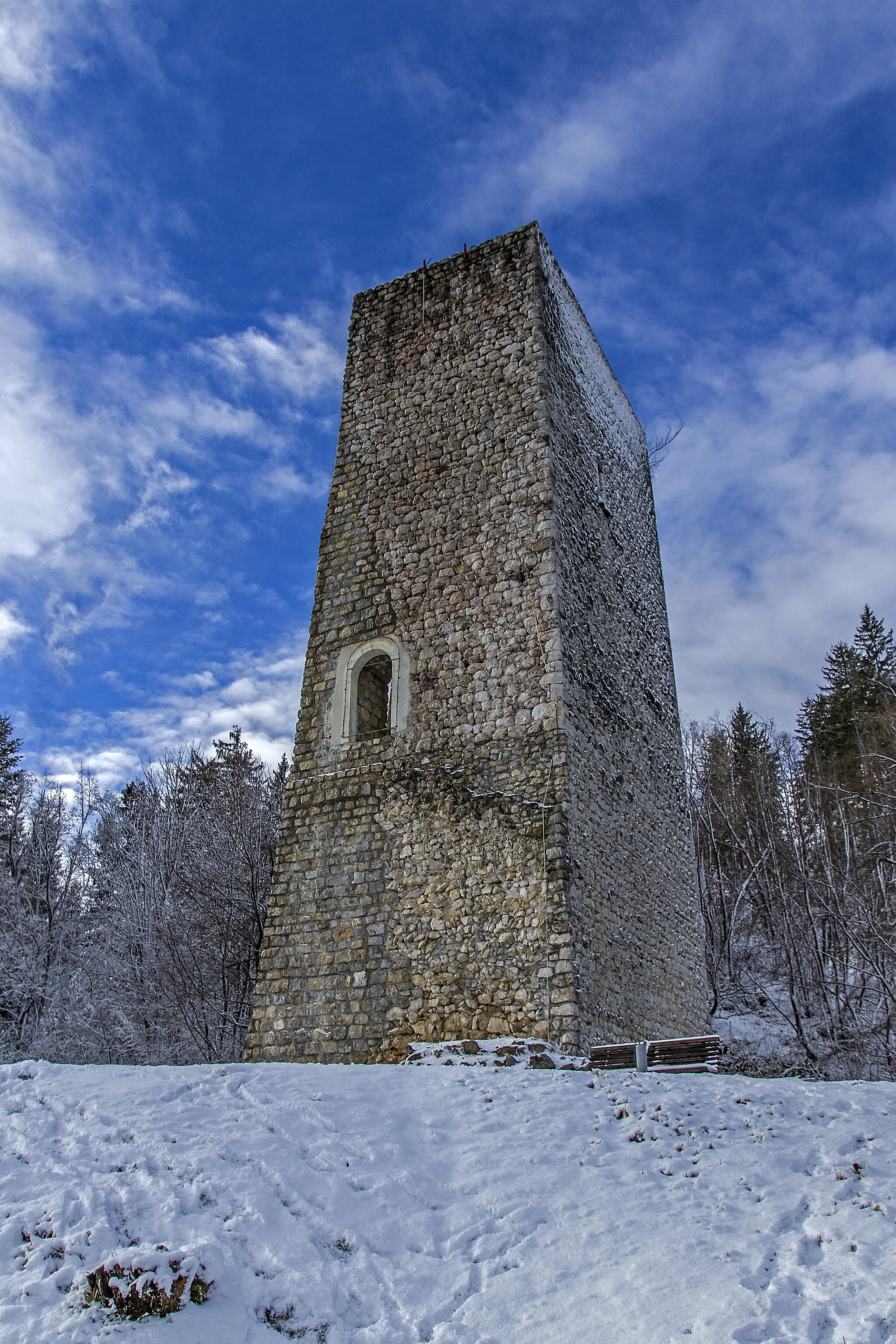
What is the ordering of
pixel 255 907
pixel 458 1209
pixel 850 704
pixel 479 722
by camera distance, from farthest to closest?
pixel 850 704, pixel 255 907, pixel 479 722, pixel 458 1209

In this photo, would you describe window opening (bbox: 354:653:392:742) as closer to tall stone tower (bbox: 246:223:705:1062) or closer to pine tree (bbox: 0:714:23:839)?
tall stone tower (bbox: 246:223:705:1062)

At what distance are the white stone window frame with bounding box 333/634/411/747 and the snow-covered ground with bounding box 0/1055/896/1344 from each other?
461 centimetres

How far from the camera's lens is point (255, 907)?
17.6m

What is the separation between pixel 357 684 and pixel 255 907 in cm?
839

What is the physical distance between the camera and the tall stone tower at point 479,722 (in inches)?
349

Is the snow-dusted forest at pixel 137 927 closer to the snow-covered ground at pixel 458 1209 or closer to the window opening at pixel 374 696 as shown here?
the window opening at pixel 374 696

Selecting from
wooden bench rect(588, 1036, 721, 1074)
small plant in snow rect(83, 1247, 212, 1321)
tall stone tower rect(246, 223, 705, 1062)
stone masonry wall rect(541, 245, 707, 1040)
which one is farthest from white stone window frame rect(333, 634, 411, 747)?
small plant in snow rect(83, 1247, 212, 1321)

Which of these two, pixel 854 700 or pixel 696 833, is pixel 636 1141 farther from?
pixel 854 700

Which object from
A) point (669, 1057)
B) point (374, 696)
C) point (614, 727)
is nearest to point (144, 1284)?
point (669, 1057)

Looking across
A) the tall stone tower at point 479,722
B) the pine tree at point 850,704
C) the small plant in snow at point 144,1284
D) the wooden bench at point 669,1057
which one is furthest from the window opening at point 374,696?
the pine tree at point 850,704

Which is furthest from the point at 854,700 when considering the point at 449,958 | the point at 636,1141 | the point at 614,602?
the point at 636,1141

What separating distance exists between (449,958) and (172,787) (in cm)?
2081

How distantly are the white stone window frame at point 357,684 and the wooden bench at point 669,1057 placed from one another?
4.18 meters

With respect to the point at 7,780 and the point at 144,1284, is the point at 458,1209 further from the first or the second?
the point at 7,780
